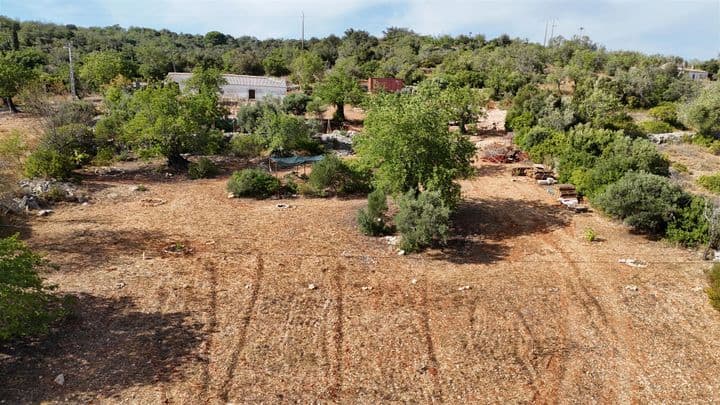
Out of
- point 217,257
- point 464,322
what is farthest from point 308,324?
point 217,257

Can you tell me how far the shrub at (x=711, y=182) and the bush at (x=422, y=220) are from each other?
1406cm

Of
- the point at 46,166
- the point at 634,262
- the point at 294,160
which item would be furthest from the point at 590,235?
the point at 46,166

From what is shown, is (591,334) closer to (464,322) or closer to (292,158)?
(464,322)

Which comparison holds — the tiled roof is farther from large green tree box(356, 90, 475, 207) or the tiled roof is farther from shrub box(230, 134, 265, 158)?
large green tree box(356, 90, 475, 207)

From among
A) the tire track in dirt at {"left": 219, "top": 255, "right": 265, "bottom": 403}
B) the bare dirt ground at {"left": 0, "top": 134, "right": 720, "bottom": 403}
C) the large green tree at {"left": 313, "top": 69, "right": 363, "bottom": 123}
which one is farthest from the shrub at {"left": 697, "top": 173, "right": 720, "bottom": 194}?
the large green tree at {"left": 313, "top": 69, "right": 363, "bottom": 123}

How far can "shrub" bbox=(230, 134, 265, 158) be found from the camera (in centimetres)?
2344

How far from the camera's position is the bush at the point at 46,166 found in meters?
18.5

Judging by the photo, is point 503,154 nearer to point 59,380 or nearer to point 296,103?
point 296,103

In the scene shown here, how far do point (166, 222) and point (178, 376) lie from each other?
8.23 metres

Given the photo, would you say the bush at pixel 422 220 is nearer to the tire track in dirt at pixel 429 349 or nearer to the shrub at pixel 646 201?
the tire track in dirt at pixel 429 349

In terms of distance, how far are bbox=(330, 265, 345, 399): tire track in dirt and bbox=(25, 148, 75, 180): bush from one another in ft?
43.6

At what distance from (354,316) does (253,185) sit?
374 inches

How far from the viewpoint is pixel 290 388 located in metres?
8.28

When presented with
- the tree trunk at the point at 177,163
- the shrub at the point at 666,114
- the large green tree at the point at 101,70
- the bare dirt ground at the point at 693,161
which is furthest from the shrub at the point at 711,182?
the large green tree at the point at 101,70
